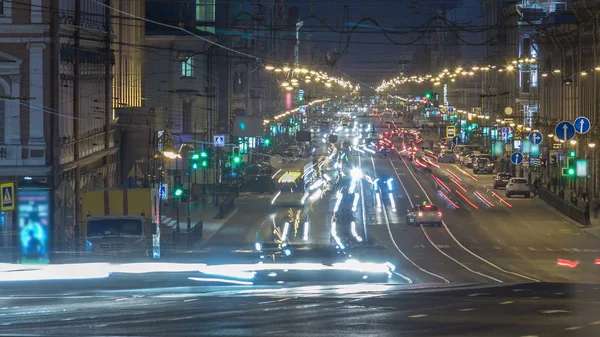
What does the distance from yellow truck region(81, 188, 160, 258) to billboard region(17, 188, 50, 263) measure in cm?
134

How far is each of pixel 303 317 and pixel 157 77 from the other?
203 feet

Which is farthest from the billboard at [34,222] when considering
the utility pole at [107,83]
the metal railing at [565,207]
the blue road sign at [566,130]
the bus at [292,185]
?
the bus at [292,185]

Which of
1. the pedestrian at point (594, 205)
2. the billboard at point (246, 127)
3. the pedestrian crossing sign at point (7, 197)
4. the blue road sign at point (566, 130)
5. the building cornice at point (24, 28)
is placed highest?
the building cornice at point (24, 28)

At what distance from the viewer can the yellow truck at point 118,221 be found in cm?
3688

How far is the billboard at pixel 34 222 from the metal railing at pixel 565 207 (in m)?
29.8

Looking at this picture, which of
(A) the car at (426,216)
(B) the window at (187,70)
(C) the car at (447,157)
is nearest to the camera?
(A) the car at (426,216)

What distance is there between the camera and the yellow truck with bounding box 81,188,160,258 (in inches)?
1452

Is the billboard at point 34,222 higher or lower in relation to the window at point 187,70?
lower

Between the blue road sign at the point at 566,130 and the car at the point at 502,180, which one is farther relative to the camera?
the car at the point at 502,180

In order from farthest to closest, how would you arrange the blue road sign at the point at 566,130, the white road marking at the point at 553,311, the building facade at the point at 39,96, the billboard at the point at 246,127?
the billboard at the point at 246,127 → the blue road sign at the point at 566,130 → the building facade at the point at 39,96 → the white road marking at the point at 553,311

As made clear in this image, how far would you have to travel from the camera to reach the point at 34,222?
37.7 m

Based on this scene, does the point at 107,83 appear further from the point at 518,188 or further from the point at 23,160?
the point at 518,188

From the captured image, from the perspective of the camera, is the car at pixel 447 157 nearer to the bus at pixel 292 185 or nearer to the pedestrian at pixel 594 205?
the bus at pixel 292 185

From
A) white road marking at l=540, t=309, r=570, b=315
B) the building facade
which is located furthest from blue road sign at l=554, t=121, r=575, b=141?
white road marking at l=540, t=309, r=570, b=315
